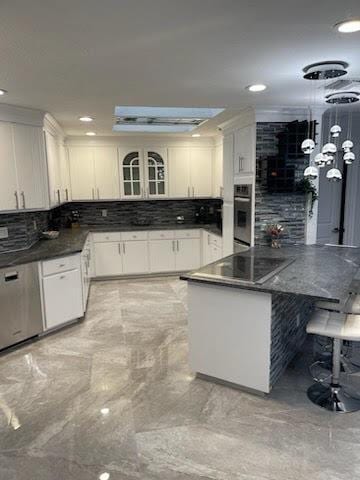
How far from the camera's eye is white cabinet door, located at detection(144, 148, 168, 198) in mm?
5977

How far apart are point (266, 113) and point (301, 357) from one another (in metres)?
2.51

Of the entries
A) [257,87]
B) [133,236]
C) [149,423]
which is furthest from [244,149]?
[149,423]

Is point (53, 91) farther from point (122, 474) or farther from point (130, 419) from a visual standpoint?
point (122, 474)

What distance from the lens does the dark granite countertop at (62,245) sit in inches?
138

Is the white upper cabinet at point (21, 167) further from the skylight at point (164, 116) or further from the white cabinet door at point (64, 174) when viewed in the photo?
the white cabinet door at point (64, 174)

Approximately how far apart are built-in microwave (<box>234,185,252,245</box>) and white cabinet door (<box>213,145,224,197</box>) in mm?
1421

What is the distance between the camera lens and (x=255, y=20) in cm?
170

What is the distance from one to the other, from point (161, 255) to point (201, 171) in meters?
1.63

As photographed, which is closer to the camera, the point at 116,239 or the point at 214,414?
the point at 214,414

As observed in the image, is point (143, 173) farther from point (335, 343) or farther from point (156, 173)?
point (335, 343)

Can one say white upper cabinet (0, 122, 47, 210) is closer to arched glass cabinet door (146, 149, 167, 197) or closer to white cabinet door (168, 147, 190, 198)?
arched glass cabinet door (146, 149, 167, 197)

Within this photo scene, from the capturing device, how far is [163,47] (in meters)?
2.02

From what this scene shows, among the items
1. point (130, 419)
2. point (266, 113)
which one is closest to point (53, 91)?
point (266, 113)

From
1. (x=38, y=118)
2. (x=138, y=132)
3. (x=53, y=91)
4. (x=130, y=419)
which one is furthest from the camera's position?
(x=138, y=132)
